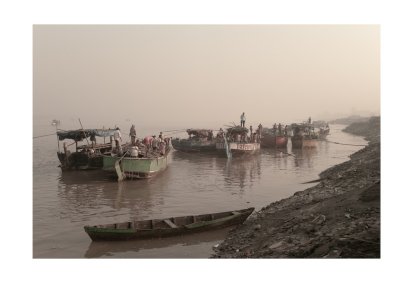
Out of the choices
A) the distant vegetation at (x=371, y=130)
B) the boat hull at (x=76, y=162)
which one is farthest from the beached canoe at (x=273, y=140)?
the boat hull at (x=76, y=162)

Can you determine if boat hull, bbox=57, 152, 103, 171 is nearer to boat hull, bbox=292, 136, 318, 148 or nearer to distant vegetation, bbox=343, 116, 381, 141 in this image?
boat hull, bbox=292, 136, 318, 148

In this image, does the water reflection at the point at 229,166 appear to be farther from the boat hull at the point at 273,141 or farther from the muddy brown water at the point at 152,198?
the boat hull at the point at 273,141

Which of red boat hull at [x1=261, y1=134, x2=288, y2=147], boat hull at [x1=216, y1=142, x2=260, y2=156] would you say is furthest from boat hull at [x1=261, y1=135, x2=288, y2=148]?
boat hull at [x1=216, y1=142, x2=260, y2=156]

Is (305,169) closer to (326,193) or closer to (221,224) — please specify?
(326,193)

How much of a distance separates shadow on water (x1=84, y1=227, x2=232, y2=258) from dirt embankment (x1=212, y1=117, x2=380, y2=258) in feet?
2.28

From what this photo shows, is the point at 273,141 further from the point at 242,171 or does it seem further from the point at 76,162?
the point at 76,162

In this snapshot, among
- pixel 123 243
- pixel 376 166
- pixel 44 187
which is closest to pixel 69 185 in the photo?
pixel 44 187

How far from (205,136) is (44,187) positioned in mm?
20104

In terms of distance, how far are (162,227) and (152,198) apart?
220 inches

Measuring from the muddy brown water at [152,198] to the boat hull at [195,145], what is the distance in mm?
5156

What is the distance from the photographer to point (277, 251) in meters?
9.59

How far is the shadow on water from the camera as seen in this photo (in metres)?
11.2

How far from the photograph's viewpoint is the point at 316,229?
404 inches

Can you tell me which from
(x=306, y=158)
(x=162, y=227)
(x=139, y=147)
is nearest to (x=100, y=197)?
(x=139, y=147)
